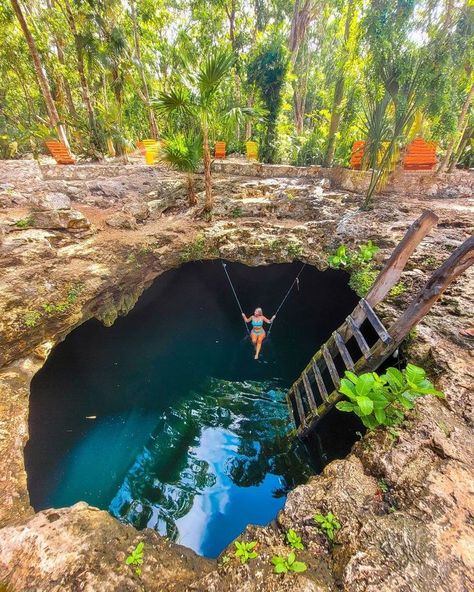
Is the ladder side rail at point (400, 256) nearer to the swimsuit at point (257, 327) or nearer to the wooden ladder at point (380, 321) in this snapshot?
the wooden ladder at point (380, 321)

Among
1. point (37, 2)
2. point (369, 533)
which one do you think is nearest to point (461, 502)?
point (369, 533)

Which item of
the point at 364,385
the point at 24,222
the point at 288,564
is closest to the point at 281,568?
the point at 288,564

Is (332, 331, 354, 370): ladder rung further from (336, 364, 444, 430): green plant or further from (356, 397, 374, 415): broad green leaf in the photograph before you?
(356, 397, 374, 415): broad green leaf

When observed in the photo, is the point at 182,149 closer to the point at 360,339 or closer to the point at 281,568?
the point at 360,339

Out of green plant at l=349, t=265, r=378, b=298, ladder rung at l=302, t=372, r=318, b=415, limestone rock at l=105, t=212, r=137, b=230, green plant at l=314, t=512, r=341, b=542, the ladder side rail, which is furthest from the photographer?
limestone rock at l=105, t=212, r=137, b=230

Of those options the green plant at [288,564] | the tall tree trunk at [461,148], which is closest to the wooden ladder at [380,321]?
the green plant at [288,564]

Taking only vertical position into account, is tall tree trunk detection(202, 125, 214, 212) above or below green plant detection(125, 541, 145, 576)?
above

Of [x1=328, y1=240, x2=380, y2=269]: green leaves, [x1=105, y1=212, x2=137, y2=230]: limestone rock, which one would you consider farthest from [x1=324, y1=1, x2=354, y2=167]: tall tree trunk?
[x1=105, y1=212, x2=137, y2=230]: limestone rock
